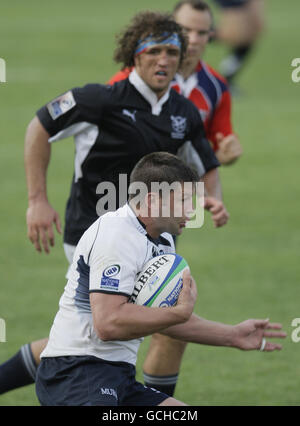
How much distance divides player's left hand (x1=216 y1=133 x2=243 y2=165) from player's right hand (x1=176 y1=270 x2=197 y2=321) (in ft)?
7.55

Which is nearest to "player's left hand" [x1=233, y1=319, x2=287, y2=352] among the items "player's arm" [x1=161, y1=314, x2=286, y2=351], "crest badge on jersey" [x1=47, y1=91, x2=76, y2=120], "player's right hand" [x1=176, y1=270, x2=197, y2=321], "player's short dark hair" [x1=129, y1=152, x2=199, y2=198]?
"player's arm" [x1=161, y1=314, x2=286, y2=351]

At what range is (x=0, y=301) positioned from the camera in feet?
28.1

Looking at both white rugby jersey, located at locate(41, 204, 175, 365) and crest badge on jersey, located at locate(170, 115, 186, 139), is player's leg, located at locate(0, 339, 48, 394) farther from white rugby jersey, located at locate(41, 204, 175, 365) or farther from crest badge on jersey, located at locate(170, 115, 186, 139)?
crest badge on jersey, located at locate(170, 115, 186, 139)

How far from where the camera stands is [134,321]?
4.35 m

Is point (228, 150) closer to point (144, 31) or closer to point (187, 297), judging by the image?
point (144, 31)

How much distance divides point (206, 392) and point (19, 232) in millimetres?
4760

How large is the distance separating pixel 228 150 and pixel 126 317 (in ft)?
8.69

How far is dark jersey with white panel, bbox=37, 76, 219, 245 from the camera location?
5.94 metres

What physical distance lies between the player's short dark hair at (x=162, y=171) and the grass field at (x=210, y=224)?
241 centimetres

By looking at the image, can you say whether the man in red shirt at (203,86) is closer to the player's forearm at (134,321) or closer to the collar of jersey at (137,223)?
the collar of jersey at (137,223)

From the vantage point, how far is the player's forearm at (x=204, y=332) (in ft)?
16.5
